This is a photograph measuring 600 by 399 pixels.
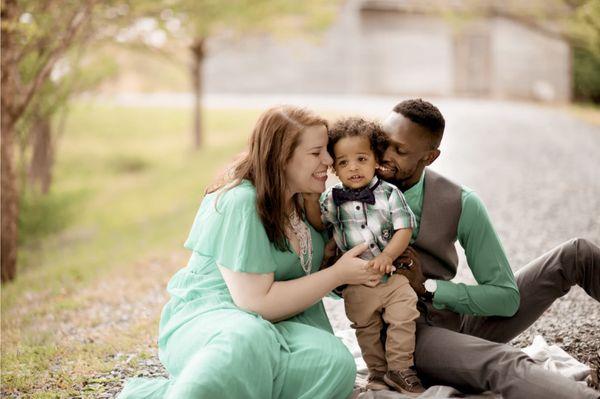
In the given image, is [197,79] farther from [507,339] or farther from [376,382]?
[376,382]

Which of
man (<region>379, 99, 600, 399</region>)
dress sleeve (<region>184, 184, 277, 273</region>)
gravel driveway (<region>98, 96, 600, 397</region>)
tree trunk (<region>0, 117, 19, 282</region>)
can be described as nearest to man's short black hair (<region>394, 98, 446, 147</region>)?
man (<region>379, 99, 600, 399</region>)

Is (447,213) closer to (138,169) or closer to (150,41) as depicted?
(150,41)

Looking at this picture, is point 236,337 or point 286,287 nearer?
point 236,337

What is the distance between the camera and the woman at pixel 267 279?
3082mm

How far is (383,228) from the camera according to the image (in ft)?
11.0

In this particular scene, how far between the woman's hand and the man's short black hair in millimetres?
685

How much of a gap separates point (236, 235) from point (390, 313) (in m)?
0.76

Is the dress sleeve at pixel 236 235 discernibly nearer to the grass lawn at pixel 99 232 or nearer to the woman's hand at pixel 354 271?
the woman's hand at pixel 354 271

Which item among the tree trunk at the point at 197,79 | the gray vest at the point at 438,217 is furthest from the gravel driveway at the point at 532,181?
the tree trunk at the point at 197,79

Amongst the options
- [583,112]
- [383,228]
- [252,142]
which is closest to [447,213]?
[383,228]

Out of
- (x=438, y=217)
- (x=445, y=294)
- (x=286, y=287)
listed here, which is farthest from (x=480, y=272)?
(x=286, y=287)

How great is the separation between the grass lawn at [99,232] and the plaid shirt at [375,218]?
171cm

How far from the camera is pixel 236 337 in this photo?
9.75 ft

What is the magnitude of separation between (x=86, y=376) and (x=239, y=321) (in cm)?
147
